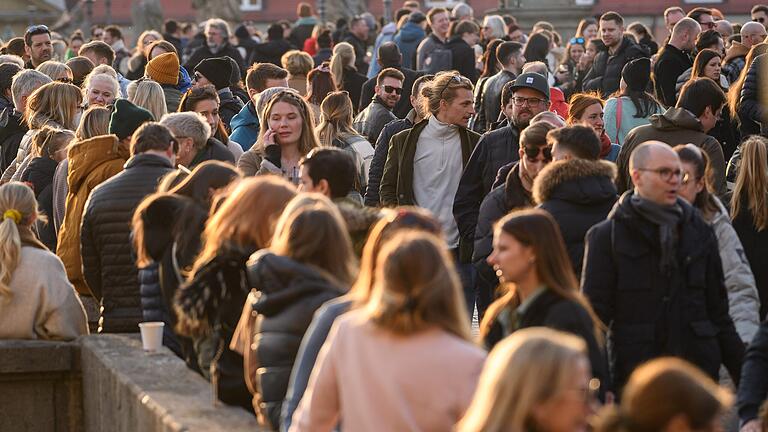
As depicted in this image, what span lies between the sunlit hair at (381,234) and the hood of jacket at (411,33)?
17.7 metres

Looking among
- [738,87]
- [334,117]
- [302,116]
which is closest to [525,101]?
[302,116]

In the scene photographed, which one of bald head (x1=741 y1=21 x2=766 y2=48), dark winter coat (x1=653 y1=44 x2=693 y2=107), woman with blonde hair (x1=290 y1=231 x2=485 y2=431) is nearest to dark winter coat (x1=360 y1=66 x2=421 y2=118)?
dark winter coat (x1=653 y1=44 x2=693 y2=107)

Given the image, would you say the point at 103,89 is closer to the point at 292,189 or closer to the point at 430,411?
the point at 292,189

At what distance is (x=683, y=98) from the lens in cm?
1349

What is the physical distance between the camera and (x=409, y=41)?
25562 millimetres

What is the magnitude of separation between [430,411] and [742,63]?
40.8 feet

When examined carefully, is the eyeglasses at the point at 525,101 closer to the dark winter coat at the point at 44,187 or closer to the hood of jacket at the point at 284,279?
the dark winter coat at the point at 44,187

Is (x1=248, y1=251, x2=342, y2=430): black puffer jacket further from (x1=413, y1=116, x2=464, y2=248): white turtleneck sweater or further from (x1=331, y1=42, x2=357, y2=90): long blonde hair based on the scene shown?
(x1=331, y1=42, x2=357, y2=90): long blonde hair

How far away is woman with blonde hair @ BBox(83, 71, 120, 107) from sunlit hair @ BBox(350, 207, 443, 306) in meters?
7.47

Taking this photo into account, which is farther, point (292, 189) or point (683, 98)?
point (683, 98)

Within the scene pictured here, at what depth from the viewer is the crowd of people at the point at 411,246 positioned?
636 centimetres

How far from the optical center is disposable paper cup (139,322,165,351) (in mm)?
9867

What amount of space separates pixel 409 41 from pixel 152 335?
52.1ft

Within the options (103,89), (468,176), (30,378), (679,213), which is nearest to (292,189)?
(679,213)
